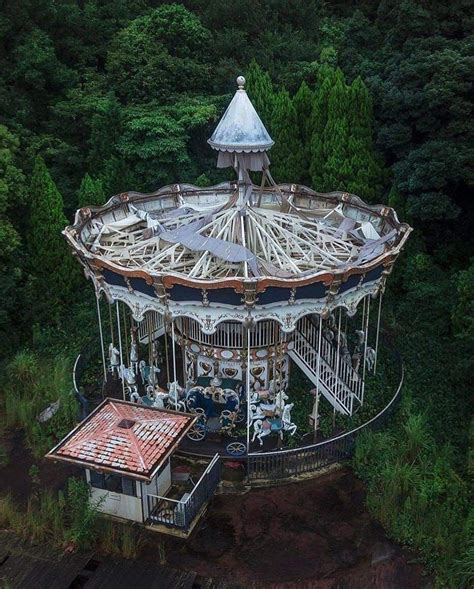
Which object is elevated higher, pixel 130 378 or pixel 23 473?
pixel 130 378

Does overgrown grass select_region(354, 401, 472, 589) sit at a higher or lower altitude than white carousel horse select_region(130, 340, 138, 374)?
lower

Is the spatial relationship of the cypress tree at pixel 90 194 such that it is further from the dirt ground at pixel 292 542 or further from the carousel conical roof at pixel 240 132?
the dirt ground at pixel 292 542

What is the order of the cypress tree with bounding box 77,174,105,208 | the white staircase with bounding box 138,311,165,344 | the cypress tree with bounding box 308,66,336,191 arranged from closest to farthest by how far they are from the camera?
the white staircase with bounding box 138,311,165,344
the cypress tree with bounding box 77,174,105,208
the cypress tree with bounding box 308,66,336,191

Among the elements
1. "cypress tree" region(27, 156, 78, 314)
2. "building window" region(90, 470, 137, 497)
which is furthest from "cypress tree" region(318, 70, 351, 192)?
"building window" region(90, 470, 137, 497)

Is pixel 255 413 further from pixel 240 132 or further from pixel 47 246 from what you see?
pixel 47 246

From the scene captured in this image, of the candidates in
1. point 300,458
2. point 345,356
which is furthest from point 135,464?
point 345,356

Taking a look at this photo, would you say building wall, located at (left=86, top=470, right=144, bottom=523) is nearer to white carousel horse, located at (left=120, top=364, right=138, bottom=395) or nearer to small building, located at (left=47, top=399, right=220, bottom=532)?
small building, located at (left=47, top=399, right=220, bottom=532)

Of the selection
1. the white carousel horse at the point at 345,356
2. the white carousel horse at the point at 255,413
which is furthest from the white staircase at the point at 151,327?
the white carousel horse at the point at 345,356
